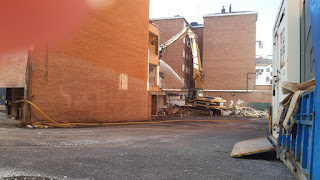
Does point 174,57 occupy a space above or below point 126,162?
above

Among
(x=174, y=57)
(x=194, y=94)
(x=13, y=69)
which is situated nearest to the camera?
(x=13, y=69)

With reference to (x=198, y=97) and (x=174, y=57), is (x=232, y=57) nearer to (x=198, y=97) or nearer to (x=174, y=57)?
(x=174, y=57)

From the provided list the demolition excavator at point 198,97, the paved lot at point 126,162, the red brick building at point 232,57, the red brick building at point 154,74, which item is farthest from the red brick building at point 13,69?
the red brick building at point 232,57

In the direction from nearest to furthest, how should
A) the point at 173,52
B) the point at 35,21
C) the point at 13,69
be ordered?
the point at 35,21
the point at 13,69
the point at 173,52

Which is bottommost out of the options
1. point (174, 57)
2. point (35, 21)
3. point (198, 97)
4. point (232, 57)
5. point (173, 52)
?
point (198, 97)

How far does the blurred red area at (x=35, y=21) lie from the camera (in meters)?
12.7

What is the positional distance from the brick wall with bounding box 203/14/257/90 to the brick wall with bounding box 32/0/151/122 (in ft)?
→ 83.8

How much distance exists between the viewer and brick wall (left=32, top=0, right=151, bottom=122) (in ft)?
47.6

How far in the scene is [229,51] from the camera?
45344 mm

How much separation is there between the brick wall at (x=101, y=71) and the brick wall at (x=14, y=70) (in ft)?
1.91

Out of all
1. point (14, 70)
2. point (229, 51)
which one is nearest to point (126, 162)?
point (14, 70)

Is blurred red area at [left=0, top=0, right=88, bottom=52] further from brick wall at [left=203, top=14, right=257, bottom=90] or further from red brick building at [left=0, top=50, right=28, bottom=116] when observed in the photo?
brick wall at [left=203, top=14, right=257, bottom=90]

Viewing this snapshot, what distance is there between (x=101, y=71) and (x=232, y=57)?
105 feet

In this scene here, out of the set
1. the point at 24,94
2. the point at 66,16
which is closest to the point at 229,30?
Result: the point at 66,16
